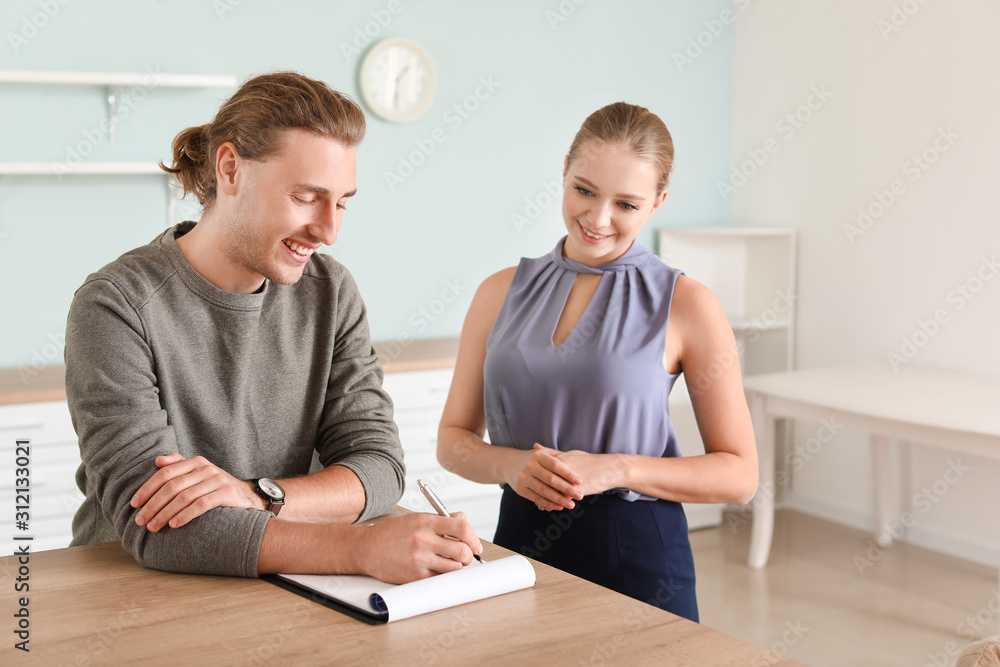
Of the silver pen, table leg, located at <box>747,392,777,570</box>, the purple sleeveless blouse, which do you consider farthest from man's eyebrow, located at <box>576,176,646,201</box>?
table leg, located at <box>747,392,777,570</box>

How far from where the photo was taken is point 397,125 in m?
3.78

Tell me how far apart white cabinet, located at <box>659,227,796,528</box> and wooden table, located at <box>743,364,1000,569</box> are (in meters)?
0.56

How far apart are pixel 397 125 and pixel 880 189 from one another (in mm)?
2005

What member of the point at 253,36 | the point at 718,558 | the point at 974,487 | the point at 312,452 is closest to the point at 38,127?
the point at 253,36

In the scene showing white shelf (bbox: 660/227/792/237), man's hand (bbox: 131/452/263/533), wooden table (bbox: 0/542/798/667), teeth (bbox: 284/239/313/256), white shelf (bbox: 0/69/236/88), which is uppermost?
white shelf (bbox: 0/69/236/88)

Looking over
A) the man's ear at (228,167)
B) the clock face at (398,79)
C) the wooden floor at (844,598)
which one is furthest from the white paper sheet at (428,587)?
the clock face at (398,79)

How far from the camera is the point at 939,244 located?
12.3 feet

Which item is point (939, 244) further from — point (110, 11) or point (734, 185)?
point (110, 11)

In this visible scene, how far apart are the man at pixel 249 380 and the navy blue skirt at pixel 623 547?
304mm

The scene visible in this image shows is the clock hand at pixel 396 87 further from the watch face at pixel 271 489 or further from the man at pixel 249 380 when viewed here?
the watch face at pixel 271 489

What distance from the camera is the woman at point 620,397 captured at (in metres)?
1.64

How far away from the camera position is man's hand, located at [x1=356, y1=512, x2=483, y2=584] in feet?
3.89

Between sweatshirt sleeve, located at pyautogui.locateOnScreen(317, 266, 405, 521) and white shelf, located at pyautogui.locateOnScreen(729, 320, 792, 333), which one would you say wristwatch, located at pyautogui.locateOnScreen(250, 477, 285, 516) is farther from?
white shelf, located at pyautogui.locateOnScreen(729, 320, 792, 333)

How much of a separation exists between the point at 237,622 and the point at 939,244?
3.41 m
